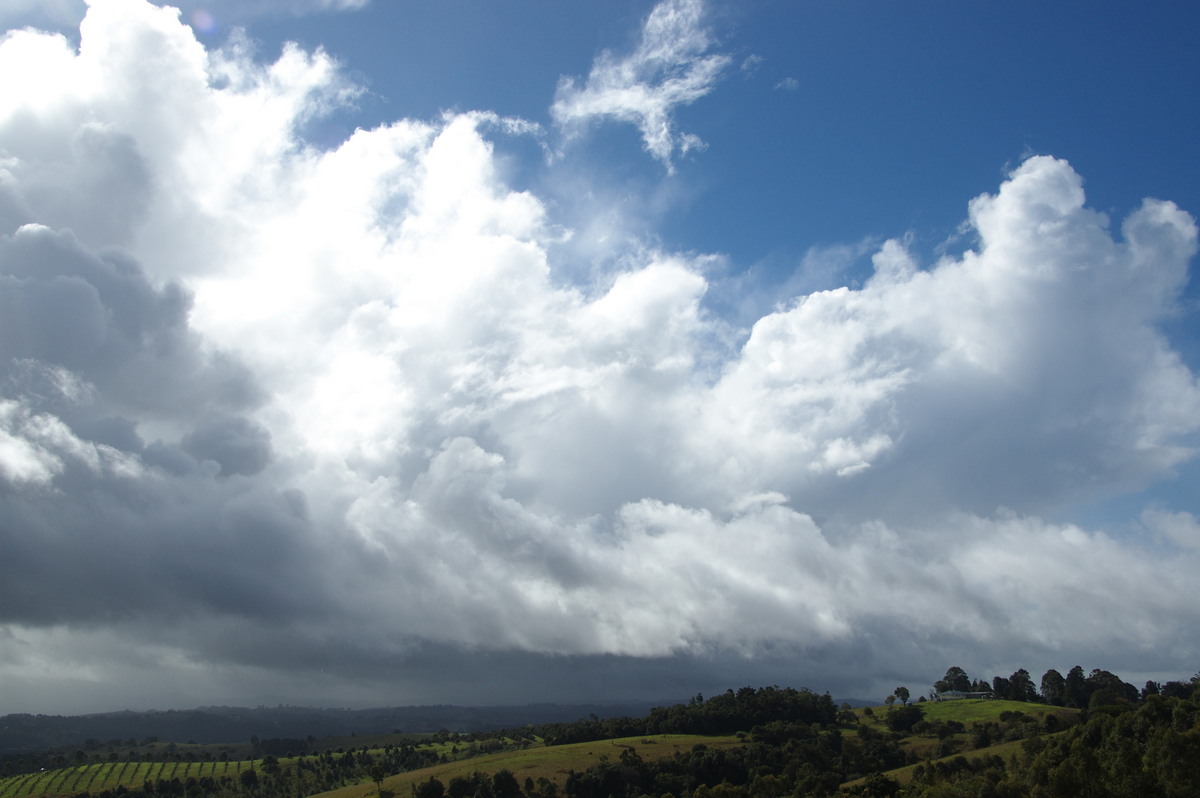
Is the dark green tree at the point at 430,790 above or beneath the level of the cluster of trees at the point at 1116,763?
beneath


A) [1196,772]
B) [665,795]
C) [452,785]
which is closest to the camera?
[1196,772]

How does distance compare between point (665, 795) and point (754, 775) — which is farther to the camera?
point (754, 775)

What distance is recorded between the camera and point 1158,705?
138m

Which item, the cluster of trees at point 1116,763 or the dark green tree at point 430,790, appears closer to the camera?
the cluster of trees at point 1116,763

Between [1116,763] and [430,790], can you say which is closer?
[1116,763]

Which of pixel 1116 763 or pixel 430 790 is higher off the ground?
pixel 1116 763

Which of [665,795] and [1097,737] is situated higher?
[1097,737]

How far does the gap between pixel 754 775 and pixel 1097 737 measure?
89.8 m

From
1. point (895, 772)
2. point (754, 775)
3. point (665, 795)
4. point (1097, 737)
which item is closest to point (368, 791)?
point (665, 795)

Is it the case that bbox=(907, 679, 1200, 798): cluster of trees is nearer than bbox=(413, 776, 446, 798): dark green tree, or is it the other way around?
bbox=(907, 679, 1200, 798): cluster of trees

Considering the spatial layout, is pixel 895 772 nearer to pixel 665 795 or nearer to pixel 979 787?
pixel 665 795

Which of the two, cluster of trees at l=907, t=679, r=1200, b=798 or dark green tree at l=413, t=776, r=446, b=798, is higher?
cluster of trees at l=907, t=679, r=1200, b=798

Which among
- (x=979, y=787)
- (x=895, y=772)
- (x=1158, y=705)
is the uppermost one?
(x=1158, y=705)

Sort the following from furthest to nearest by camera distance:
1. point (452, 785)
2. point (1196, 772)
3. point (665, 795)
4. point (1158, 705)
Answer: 1. point (452, 785)
2. point (665, 795)
3. point (1158, 705)
4. point (1196, 772)
